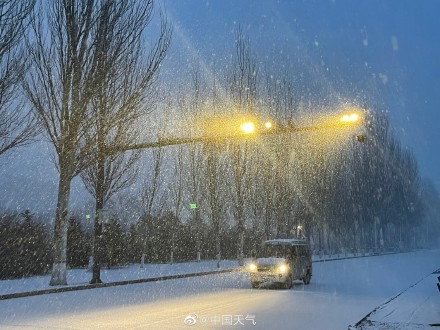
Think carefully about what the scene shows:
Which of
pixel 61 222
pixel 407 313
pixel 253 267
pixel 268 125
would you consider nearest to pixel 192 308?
pixel 407 313

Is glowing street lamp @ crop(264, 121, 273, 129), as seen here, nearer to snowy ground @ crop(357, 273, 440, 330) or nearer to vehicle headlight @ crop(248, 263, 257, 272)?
vehicle headlight @ crop(248, 263, 257, 272)

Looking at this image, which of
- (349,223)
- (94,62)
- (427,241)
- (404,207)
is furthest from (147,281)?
(427,241)

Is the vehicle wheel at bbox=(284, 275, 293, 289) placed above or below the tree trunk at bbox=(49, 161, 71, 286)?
below

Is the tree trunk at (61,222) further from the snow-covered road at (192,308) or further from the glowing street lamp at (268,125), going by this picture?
the glowing street lamp at (268,125)

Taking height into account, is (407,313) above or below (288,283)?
below

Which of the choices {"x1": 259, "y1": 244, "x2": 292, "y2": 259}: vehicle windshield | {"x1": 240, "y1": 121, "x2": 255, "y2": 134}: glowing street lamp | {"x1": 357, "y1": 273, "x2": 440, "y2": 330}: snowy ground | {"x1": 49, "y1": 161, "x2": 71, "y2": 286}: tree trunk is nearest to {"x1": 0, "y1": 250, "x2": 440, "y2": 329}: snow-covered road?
{"x1": 357, "y1": 273, "x2": 440, "y2": 330}: snowy ground

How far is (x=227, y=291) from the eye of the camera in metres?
16.6

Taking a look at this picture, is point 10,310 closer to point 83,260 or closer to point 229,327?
point 229,327

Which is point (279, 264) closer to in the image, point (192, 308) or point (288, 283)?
point (288, 283)

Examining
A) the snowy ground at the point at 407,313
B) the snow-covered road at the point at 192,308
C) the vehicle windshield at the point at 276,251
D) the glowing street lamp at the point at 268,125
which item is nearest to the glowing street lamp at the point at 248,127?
the glowing street lamp at the point at 268,125

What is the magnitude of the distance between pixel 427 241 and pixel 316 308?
13560 centimetres

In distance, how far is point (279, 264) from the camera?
17844 mm

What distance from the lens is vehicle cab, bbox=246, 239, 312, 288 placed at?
1773 centimetres

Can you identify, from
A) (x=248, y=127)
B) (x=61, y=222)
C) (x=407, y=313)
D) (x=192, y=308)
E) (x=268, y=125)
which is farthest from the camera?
(x=61, y=222)
